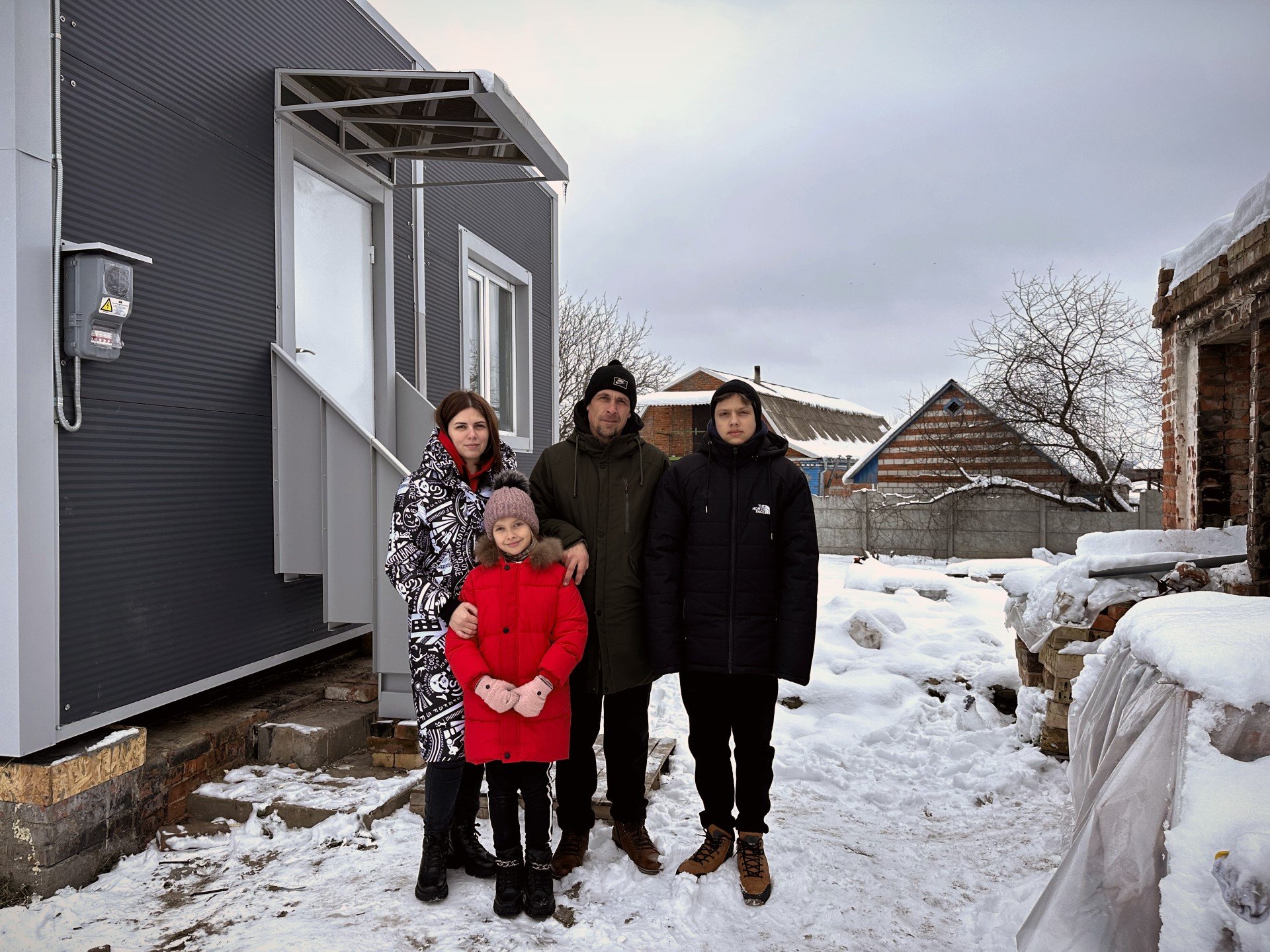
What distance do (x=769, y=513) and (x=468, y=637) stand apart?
115 centimetres

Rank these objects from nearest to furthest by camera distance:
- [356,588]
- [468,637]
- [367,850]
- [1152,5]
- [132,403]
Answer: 1. [468,637]
2. [367,850]
3. [132,403]
4. [356,588]
5. [1152,5]

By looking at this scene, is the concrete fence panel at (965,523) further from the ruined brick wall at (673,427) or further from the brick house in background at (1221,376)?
the brick house in background at (1221,376)

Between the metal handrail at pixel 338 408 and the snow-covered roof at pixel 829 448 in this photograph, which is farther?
the snow-covered roof at pixel 829 448

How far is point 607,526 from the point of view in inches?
128

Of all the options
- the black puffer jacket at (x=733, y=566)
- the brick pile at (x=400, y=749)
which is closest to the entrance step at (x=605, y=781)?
the brick pile at (x=400, y=749)

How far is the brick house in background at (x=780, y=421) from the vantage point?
25531 millimetres

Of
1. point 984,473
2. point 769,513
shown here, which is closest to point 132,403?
point 769,513

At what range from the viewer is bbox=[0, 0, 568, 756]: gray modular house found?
3.20 meters

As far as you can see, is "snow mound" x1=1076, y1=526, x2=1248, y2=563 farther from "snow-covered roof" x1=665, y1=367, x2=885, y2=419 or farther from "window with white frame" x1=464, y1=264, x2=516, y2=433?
"snow-covered roof" x1=665, y1=367, x2=885, y2=419

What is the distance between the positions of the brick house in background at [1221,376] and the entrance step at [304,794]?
390 cm

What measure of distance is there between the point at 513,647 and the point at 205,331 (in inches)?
92.8

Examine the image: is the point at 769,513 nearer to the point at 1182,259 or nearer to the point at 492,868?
the point at 492,868

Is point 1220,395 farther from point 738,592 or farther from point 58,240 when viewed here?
point 58,240

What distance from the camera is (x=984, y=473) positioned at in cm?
1681
